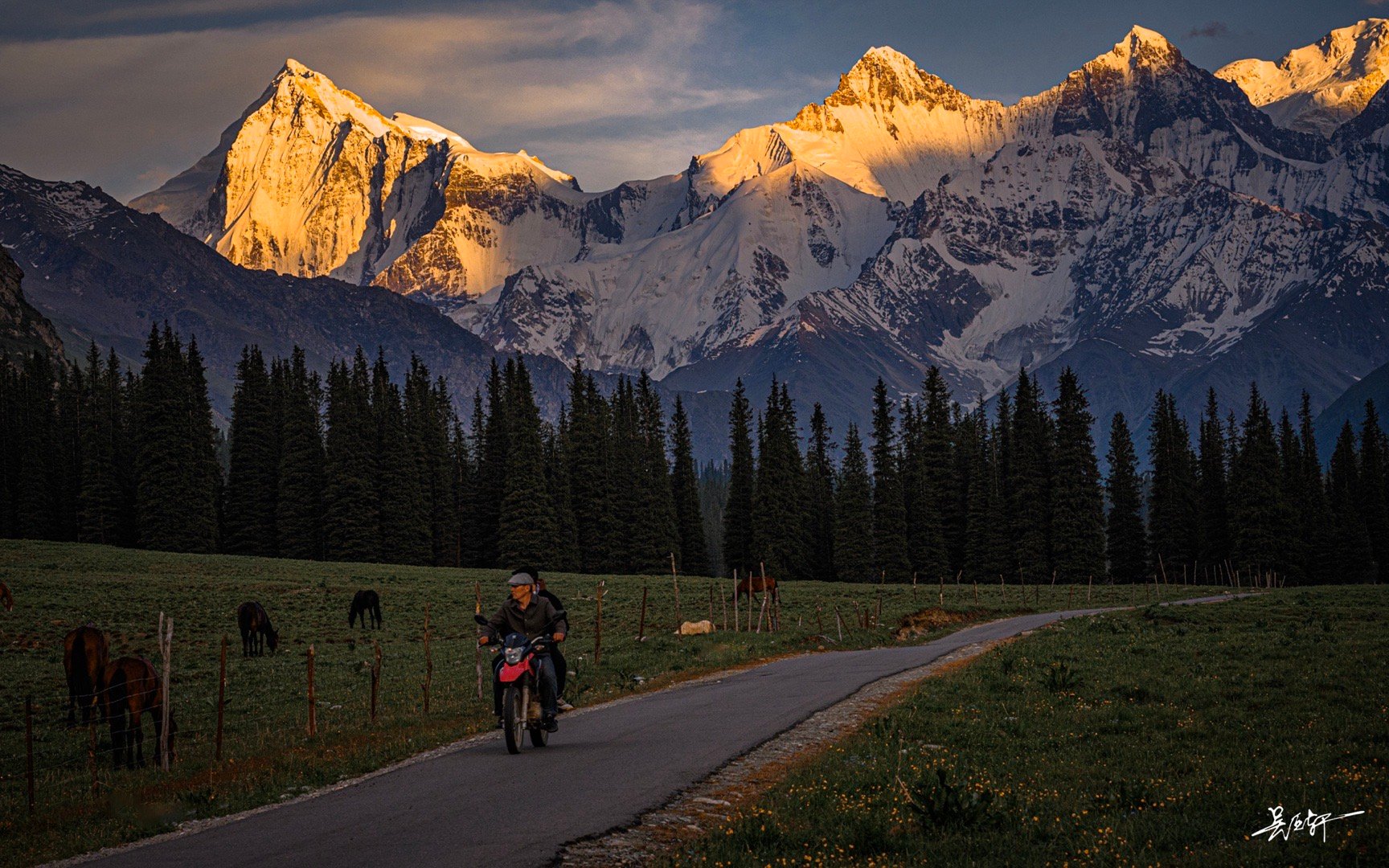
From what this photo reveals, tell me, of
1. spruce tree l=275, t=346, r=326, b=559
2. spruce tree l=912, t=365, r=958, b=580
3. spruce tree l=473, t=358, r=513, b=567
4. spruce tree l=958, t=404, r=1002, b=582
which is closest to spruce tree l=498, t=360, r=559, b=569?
spruce tree l=473, t=358, r=513, b=567

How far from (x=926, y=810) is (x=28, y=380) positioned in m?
132

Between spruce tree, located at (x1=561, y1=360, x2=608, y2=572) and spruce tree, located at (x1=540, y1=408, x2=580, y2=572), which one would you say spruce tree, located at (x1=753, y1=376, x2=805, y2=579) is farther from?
spruce tree, located at (x1=540, y1=408, x2=580, y2=572)

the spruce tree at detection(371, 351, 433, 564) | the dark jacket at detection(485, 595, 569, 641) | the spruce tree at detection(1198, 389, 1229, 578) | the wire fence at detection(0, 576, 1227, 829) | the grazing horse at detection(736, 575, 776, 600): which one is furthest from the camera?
the spruce tree at detection(1198, 389, 1229, 578)

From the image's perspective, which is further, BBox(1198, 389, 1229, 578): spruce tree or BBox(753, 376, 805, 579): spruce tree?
BBox(753, 376, 805, 579): spruce tree

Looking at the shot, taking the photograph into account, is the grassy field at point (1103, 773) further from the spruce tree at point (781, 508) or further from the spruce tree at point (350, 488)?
the spruce tree at point (350, 488)

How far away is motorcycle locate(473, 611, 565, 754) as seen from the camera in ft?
51.2

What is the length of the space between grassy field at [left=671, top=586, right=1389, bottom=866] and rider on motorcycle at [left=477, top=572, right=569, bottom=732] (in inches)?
169

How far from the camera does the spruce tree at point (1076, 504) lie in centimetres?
9138

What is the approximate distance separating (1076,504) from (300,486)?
219 feet

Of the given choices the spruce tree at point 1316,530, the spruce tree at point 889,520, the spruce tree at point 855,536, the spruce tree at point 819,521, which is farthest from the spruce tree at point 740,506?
the spruce tree at point 1316,530

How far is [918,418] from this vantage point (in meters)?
108

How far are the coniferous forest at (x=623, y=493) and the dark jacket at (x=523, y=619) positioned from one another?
7377cm

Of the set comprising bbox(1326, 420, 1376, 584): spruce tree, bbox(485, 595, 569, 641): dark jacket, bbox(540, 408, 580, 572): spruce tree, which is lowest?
bbox(1326, 420, 1376, 584): spruce tree
